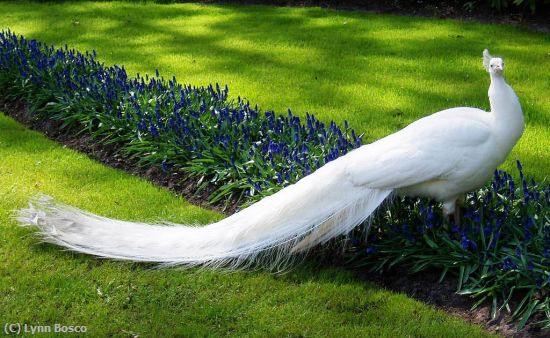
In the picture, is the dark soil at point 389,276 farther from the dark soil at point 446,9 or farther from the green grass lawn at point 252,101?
the dark soil at point 446,9

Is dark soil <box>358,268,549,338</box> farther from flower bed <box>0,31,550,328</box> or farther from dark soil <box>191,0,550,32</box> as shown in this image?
dark soil <box>191,0,550,32</box>

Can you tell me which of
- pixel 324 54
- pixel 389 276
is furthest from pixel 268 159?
pixel 324 54

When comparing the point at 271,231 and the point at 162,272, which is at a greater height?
the point at 271,231

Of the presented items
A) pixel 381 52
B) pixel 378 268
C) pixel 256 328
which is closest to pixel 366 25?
pixel 381 52

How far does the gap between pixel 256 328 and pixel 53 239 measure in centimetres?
153

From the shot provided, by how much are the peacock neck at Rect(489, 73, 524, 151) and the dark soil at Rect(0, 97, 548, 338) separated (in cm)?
87

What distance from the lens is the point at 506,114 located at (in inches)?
161

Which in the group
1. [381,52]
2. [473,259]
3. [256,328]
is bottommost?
[256,328]

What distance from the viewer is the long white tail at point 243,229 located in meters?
4.18

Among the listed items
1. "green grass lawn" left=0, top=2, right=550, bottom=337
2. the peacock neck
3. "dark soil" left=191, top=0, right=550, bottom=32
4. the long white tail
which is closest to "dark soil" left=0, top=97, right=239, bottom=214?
"green grass lawn" left=0, top=2, right=550, bottom=337

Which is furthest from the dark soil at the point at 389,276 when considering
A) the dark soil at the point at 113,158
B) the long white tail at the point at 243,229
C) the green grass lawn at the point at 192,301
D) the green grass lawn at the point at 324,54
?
the green grass lawn at the point at 324,54

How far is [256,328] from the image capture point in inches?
152

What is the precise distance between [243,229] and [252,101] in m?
3.26

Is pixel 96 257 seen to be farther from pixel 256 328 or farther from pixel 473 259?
pixel 473 259
